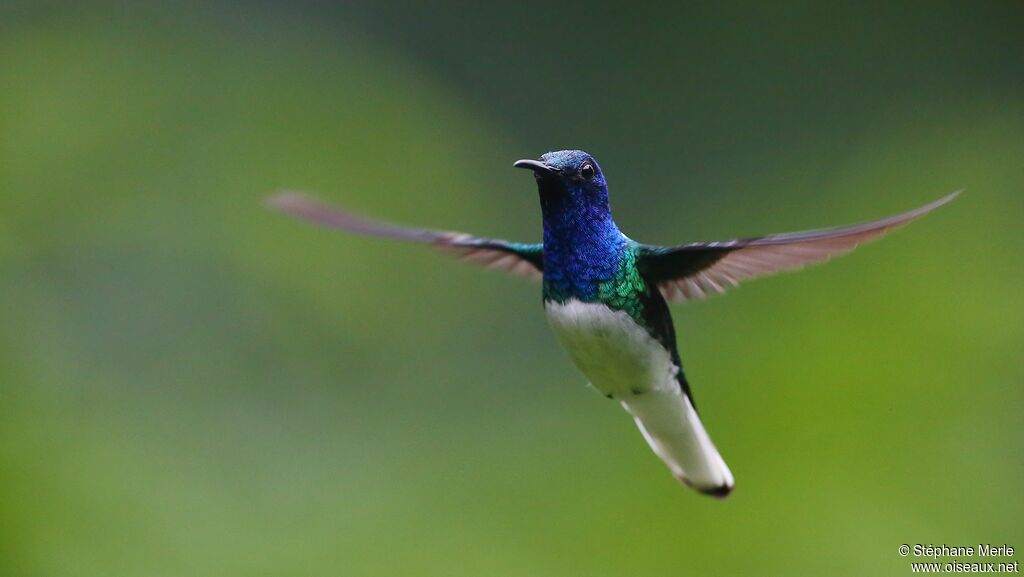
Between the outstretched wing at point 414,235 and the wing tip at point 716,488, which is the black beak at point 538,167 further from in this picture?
the wing tip at point 716,488

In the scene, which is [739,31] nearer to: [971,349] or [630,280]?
[971,349]

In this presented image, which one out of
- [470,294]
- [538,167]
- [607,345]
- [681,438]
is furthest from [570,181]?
[470,294]

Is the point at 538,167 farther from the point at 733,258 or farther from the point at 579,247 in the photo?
the point at 733,258

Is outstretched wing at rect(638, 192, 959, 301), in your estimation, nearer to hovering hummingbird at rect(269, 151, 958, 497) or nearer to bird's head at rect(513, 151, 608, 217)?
hovering hummingbird at rect(269, 151, 958, 497)

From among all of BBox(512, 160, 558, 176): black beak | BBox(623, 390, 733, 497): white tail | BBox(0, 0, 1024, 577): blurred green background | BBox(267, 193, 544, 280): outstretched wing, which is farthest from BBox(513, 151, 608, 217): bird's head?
BBox(0, 0, 1024, 577): blurred green background

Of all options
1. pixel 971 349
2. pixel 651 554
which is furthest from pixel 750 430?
pixel 971 349
